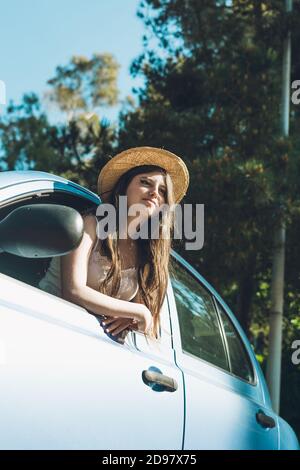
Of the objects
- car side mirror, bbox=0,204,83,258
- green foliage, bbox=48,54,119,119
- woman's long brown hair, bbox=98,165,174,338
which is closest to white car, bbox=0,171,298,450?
car side mirror, bbox=0,204,83,258

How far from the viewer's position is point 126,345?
1975mm

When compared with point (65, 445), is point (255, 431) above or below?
above

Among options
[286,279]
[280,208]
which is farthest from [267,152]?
[286,279]

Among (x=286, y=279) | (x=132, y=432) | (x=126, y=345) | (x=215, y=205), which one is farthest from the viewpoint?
(x=286, y=279)

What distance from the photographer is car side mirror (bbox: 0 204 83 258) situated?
1.46 meters

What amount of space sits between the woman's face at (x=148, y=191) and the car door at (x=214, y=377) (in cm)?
37

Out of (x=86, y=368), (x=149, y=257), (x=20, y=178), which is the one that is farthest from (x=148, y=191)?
(x=86, y=368)

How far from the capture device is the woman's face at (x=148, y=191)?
2.44m

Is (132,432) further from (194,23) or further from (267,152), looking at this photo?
(194,23)

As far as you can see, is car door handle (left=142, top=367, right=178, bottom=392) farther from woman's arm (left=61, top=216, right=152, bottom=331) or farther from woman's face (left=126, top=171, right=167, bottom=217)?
woman's face (left=126, top=171, right=167, bottom=217)

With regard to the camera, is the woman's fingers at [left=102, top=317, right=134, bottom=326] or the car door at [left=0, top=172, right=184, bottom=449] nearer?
the car door at [left=0, top=172, right=184, bottom=449]

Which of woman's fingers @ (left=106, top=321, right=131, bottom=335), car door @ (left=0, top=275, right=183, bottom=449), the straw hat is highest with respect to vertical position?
the straw hat

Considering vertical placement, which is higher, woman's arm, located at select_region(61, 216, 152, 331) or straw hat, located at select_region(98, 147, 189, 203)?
straw hat, located at select_region(98, 147, 189, 203)
